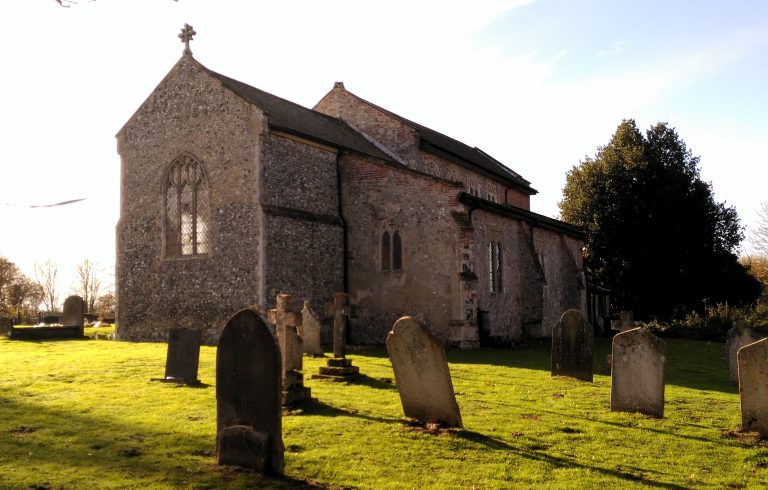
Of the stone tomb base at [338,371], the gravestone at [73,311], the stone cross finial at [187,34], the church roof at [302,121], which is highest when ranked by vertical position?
the stone cross finial at [187,34]

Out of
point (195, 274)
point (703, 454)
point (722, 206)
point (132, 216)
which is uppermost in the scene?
point (722, 206)

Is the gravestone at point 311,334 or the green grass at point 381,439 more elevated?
the gravestone at point 311,334

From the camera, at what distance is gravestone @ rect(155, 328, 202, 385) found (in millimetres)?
12750

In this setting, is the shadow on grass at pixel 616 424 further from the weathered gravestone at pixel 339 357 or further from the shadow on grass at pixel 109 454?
the shadow on grass at pixel 109 454

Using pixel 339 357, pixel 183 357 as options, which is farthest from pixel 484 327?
pixel 183 357

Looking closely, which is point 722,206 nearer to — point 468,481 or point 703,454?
point 703,454

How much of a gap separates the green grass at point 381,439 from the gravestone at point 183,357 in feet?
1.20

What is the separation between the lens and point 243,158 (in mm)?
21219

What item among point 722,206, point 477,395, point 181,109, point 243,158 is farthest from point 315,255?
point 722,206

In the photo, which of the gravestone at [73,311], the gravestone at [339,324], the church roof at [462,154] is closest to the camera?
the gravestone at [339,324]

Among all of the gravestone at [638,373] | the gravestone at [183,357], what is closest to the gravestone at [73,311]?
the gravestone at [183,357]

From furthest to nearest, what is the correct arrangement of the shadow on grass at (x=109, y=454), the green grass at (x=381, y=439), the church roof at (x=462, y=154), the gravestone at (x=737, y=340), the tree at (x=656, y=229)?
the tree at (x=656, y=229) < the church roof at (x=462, y=154) < the gravestone at (x=737, y=340) < the green grass at (x=381, y=439) < the shadow on grass at (x=109, y=454)

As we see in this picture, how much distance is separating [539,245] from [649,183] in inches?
528

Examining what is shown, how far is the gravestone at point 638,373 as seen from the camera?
10.1 metres
